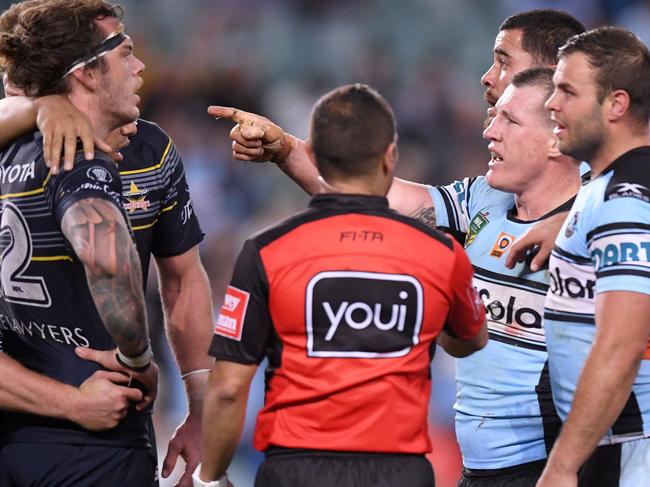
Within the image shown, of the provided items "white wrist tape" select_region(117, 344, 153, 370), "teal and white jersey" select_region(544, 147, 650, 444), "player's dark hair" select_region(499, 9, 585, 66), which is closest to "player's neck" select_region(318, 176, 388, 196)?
"teal and white jersey" select_region(544, 147, 650, 444)

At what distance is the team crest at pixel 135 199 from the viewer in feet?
13.4

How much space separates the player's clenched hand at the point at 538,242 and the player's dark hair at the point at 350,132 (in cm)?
97

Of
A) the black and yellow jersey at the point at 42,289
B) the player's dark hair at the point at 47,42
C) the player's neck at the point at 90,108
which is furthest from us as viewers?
the player's neck at the point at 90,108

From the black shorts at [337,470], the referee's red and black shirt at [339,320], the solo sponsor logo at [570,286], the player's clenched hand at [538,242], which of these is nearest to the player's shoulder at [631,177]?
the solo sponsor logo at [570,286]

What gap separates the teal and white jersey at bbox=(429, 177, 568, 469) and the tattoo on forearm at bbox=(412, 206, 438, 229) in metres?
0.26

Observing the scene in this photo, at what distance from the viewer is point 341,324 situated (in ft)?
10.7

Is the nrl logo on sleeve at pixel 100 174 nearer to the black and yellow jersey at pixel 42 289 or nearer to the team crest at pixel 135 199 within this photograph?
the black and yellow jersey at pixel 42 289

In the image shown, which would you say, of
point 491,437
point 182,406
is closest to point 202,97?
point 182,406

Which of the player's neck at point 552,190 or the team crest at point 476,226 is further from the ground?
the player's neck at point 552,190

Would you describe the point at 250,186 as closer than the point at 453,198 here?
No

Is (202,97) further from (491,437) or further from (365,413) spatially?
(365,413)

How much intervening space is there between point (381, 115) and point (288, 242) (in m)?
0.50

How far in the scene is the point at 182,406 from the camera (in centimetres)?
859

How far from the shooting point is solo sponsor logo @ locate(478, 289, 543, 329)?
4.23 m
